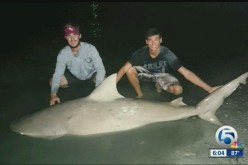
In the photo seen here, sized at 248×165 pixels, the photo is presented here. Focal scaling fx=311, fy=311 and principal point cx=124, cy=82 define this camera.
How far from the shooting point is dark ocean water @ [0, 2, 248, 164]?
4.29m

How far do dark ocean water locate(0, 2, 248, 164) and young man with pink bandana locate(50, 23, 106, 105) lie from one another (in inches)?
15.8

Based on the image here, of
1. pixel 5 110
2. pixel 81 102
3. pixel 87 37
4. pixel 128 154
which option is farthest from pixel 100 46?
pixel 128 154

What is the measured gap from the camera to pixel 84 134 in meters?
4.54

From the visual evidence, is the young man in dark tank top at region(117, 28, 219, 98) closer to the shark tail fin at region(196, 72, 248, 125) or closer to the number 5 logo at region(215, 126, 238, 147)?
the shark tail fin at region(196, 72, 248, 125)

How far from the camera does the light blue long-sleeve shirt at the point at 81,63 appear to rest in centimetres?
557

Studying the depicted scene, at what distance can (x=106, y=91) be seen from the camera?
4.62 meters

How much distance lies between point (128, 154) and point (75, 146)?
783 millimetres

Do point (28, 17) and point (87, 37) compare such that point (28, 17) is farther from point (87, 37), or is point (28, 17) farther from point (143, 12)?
point (87, 37)

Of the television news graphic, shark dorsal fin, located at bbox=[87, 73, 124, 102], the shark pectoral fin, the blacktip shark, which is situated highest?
shark dorsal fin, located at bbox=[87, 73, 124, 102]

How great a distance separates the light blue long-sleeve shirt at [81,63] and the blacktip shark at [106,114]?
2.94 feet

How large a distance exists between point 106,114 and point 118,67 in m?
3.39

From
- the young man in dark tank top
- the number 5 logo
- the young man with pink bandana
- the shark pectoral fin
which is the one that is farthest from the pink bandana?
the number 5 logo

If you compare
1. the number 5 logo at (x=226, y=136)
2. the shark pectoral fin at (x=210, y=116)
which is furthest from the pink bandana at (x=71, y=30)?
the number 5 logo at (x=226, y=136)

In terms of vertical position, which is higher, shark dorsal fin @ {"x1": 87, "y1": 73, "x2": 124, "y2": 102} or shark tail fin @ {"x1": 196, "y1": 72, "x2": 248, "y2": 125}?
shark dorsal fin @ {"x1": 87, "y1": 73, "x2": 124, "y2": 102}
